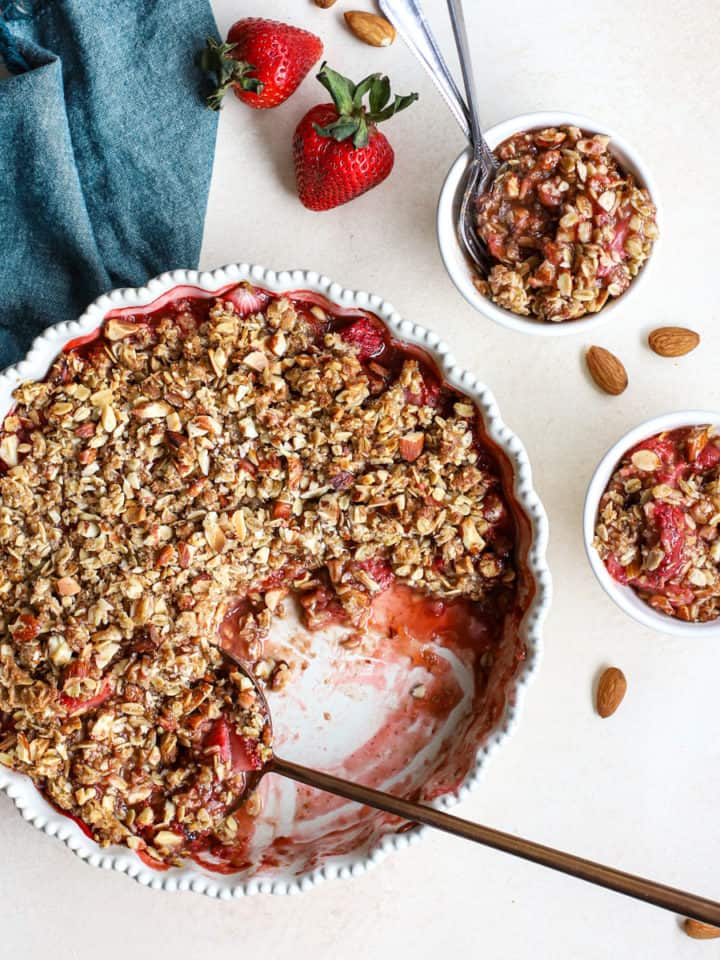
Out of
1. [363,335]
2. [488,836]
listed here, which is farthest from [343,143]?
[488,836]

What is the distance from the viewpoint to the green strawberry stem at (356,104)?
153cm

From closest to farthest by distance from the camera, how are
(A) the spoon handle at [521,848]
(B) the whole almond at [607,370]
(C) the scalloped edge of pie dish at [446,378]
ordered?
(A) the spoon handle at [521,848] < (C) the scalloped edge of pie dish at [446,378] < (B) the whole almond at [607,370]

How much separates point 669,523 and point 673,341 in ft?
1.24

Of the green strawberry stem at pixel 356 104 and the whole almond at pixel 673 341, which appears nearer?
the green strawberry stem at pixel 356 104

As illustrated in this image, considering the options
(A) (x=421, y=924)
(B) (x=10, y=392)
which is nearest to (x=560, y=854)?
(A) (x=421, y=924)

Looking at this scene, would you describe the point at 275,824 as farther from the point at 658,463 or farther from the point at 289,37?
the point at 289,37

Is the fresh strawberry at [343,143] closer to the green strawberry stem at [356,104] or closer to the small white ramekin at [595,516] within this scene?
the green strawberry stem at [356,104]

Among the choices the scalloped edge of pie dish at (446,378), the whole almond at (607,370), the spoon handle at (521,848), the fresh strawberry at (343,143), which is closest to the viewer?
the spoon handle at (521,848)

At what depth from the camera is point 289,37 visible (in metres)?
1.62

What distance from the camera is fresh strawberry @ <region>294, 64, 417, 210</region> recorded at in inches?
60.8

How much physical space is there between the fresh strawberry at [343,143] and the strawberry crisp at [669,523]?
0.64 m

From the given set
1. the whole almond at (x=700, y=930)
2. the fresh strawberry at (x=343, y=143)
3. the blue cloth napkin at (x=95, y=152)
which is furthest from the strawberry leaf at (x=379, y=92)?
the whole almond at (x=700, y=930)

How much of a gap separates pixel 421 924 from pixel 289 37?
157 cm

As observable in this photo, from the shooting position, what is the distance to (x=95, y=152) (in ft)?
5.48
